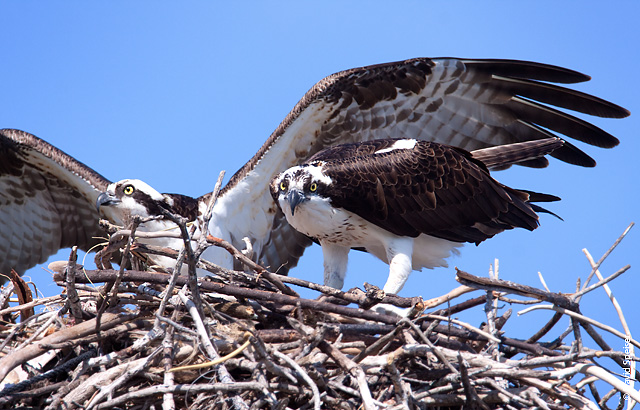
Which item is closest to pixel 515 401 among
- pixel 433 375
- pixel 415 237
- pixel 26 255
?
pixel 433 375

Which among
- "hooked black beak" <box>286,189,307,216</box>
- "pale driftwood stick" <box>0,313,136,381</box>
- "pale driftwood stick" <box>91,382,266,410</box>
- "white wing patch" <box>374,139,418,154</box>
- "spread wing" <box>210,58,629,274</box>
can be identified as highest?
"spread wing" <box>210,58,629,274</box>

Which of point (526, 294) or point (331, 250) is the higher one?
point (331, 250)

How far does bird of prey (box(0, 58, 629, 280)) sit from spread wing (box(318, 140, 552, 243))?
0.88 metres

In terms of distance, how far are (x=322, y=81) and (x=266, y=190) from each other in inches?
52.6

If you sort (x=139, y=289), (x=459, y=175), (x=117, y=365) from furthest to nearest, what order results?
(x=459, y=175) < (x=139, y=289) < (x=117, y=365)

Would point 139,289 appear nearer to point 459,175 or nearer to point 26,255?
point 459,175

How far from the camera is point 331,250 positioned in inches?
263

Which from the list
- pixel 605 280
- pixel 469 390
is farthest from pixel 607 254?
pixel 469 390

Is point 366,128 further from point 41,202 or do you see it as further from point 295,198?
point 41,202

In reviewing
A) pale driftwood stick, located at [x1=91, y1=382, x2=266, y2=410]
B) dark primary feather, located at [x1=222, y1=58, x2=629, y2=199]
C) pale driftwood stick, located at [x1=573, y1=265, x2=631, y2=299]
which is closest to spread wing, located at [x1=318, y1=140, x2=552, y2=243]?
dark primary feather, located at [x1=222, y1=58, x2=629, y2=199]

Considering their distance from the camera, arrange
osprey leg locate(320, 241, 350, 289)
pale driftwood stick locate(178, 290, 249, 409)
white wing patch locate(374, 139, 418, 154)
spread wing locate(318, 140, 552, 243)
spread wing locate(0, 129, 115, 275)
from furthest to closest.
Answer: spread wing locate(0, 129, 115, 275) < osprey leg locate(320, 241, 350, 289) < white wing patch locate(374, 139, 418, 154) < spread wing locate(318, 140, 552, 243) < pale driftwood stick locate(178, 290, 249, 409)

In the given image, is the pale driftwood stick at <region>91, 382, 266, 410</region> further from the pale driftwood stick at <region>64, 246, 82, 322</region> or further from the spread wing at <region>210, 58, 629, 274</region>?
the spread wing at <region>210, 58, 629, 274</region>

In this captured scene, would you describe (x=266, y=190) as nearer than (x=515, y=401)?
No

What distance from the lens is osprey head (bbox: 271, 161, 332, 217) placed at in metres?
5.98
